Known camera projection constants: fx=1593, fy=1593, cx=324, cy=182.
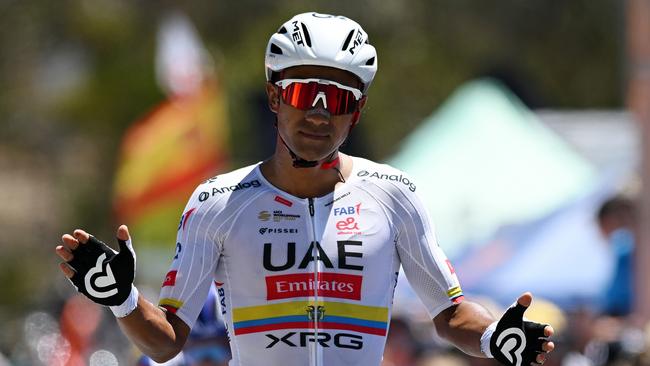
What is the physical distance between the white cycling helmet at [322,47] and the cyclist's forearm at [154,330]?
0.90 meters

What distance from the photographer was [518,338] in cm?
507

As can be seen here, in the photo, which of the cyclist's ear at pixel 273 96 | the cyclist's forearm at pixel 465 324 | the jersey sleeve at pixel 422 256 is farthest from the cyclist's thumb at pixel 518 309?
the cyclist's ear at pixel 273 96

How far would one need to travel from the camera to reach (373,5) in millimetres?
29984

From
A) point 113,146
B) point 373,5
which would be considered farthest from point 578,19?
point 113,146

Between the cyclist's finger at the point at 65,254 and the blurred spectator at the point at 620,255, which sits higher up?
the cyclist's finger at the point at 65,254

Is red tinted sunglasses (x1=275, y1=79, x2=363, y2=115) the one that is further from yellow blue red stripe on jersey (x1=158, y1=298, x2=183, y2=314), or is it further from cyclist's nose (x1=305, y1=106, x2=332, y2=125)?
yellow blue red stripe on jersey (x1=158, y1=298, x2=183, y2=314)

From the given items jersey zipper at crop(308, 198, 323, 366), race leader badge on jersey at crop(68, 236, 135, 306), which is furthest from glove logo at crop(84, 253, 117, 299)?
jersey zipper at crop(308, 198, 323, 366)

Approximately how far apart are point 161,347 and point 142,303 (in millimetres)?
178

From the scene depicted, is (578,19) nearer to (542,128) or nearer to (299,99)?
(542,128)

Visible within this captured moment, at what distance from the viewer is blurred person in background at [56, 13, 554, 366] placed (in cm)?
529

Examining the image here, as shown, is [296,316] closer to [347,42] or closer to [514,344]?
[514,344]

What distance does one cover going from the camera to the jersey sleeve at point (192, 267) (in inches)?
209

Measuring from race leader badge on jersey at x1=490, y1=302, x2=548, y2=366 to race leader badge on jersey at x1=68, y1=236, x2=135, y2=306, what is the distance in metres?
1.20

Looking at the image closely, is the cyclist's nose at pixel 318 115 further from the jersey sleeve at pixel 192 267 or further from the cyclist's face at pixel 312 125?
the jersey sleeve at pixel 192 267
